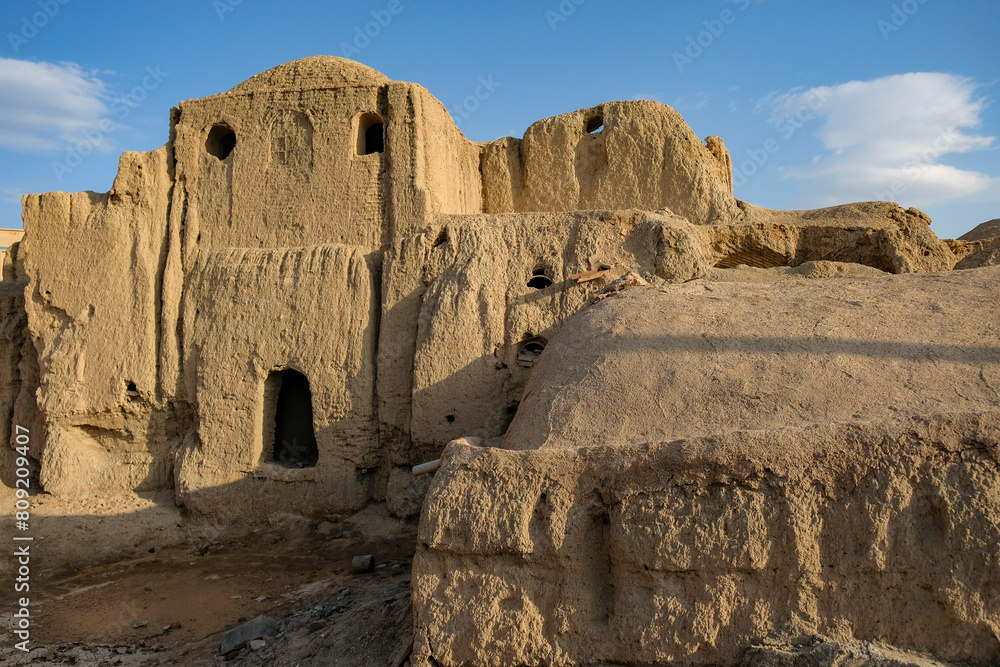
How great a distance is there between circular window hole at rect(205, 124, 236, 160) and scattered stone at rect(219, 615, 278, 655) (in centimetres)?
694

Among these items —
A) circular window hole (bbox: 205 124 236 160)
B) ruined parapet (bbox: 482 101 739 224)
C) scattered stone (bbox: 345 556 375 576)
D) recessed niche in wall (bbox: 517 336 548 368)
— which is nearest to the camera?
scattered stone (bbox: 345 556 375 576)

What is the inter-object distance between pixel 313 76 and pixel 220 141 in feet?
6.20

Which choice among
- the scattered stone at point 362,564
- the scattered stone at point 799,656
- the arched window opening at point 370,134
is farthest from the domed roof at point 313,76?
the scattered stone at point 799,656

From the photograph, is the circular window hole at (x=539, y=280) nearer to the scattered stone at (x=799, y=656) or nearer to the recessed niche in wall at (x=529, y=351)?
the recessed niche in wall at (x=529, y=351)

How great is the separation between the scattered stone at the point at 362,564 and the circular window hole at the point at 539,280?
11.9ft

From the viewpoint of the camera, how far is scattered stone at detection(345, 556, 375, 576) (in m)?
7.27

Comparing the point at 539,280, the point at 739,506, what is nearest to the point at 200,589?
the point at 539,280

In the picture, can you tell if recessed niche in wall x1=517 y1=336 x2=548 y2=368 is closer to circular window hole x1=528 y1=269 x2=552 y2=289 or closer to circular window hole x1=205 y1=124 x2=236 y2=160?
circular window hole x1=528 y1=269 x2=552 y2=289

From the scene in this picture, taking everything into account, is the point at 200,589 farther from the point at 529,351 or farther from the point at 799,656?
the point at 799,656

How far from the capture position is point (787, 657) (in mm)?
3693

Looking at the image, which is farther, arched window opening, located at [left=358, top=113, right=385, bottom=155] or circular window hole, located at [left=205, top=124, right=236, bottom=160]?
circular window hole, located at [left=205, top=124, right=236, bottom=160]

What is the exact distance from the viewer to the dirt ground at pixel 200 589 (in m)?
5.60

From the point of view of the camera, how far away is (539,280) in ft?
27.6

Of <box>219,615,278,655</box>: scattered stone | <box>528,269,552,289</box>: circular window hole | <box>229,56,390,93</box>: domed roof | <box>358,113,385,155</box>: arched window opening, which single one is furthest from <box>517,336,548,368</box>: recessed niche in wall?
<box>229,56,390,93</box>: domed roof
